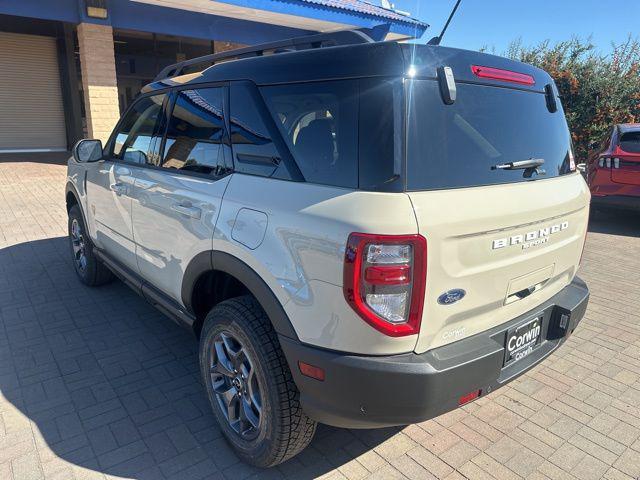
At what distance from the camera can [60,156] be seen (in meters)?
14.5

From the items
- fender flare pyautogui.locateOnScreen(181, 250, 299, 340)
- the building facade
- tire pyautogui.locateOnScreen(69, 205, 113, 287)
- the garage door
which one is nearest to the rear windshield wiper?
fender flare pyautogui.locateOnScreen(181, 250, 299, 340)

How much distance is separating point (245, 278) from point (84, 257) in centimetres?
316

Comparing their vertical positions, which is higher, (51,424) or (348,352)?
(348,352)

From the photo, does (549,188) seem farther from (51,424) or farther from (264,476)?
(51,424)

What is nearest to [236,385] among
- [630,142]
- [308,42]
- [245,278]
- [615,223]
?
[245,278]

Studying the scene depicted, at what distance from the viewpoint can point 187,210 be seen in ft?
8.63

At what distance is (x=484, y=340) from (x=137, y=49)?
663 inches

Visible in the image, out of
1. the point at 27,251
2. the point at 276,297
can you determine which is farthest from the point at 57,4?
the point at 276,297

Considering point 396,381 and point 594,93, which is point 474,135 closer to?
point 396,381

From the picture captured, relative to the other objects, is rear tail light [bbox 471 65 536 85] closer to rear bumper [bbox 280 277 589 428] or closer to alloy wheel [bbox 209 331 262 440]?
rear bumper [bbox 280 277 589 428]

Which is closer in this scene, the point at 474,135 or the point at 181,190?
the point at 474,135

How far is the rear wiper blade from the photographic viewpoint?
7.17 feet

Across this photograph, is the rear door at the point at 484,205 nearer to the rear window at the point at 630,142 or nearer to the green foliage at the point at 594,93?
the rear window at the point at 630,142

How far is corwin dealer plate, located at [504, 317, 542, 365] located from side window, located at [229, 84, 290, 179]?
127cm
